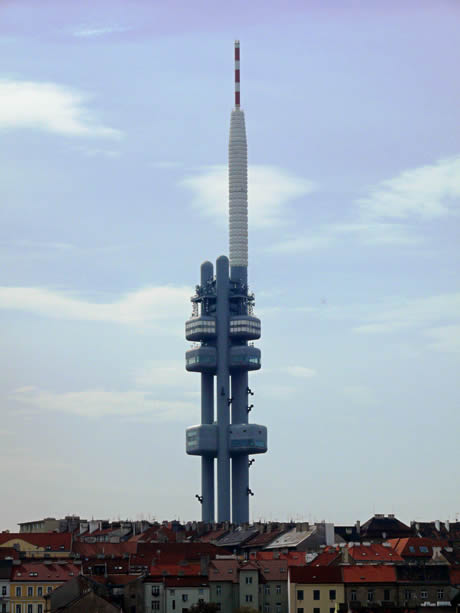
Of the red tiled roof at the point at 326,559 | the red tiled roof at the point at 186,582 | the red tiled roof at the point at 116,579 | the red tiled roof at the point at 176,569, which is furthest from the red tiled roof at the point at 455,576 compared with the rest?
the red tiled roof at the point at 116,579

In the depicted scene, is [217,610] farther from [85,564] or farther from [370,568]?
[85,564]

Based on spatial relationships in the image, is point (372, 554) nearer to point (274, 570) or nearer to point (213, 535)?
point (274, 570)

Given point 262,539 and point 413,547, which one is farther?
point 262,539

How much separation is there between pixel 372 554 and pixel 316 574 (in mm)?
16458

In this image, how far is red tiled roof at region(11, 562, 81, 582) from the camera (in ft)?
389

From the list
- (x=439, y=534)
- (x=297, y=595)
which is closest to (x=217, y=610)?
(x=297, y=595)

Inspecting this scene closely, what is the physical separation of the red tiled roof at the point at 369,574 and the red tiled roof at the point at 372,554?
10.2 metres

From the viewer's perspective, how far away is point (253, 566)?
11819 cm

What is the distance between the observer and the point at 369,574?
369 feet

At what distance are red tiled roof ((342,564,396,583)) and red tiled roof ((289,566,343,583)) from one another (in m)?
0.61

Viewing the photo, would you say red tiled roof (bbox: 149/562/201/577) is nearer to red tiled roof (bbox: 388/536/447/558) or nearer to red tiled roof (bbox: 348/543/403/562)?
red tiled roof (bbox: 348/543/403/562)

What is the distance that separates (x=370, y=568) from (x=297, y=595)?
5.44m

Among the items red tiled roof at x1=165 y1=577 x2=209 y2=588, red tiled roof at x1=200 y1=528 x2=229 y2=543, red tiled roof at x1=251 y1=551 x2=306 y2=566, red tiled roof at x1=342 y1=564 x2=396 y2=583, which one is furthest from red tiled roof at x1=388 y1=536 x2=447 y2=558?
red tiled roof at x1=200 y1=528 x2=229 y2=543

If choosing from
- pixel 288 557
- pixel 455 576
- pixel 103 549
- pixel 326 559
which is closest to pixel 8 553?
pixel 103 549
